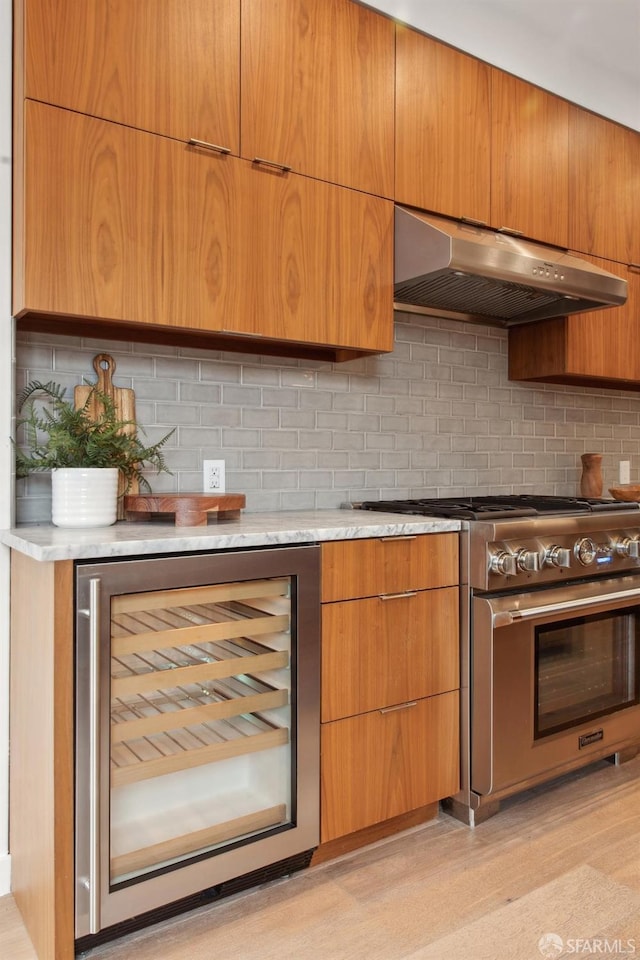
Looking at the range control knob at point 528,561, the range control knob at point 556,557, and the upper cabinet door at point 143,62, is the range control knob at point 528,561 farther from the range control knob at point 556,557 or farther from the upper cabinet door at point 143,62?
the upper cabinet door at point 143,62

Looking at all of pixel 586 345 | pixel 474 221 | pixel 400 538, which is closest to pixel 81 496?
pixel 400 538

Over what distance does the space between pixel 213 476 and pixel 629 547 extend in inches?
56.6

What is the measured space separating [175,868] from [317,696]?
1.64ft

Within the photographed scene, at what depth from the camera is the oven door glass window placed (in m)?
2.19

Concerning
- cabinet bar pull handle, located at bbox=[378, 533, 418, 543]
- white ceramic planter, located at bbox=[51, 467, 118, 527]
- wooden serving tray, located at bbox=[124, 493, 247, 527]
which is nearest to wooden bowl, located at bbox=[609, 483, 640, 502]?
cabinet bar pull handle, located at bbox=[378, 533, 418, 543]

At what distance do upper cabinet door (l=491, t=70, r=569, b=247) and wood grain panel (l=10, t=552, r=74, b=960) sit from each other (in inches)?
80.1

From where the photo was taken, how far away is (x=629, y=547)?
7.83ft

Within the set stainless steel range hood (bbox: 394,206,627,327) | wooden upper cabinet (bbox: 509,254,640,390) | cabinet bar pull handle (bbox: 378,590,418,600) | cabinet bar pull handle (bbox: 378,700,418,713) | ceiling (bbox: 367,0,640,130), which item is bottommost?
cabinet bar pull handle (bbox: 378,700,418,713)

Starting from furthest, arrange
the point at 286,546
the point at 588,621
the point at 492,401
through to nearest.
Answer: the point at 492,401
the point at 588,621
the point at 286,546

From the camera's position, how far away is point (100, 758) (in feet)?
4.75

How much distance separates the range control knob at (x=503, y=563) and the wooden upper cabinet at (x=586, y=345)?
123 cm

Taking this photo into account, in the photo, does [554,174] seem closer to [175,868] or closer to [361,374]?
[361,374]

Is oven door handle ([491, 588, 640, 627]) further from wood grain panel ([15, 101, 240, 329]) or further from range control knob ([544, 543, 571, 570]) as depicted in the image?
wood grain panel ([15, 101, 240, 329])

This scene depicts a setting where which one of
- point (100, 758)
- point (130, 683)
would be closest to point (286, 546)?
point (130, 683)
